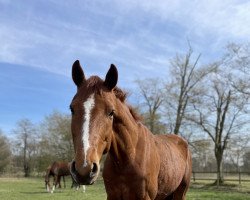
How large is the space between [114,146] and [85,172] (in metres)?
1.09

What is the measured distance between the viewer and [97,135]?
11.0 ft

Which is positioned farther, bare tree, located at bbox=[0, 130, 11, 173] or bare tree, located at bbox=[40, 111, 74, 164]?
bare tree, located at bbox=[0, 130, 11, 173]

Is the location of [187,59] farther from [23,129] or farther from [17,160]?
[17,160]

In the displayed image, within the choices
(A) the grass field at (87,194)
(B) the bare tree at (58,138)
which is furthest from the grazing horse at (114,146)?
(B) the bare tree at (58,138)

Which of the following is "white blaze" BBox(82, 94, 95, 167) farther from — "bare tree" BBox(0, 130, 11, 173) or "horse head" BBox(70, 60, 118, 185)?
"bare tree" BBox(0, 130, 11, 173)

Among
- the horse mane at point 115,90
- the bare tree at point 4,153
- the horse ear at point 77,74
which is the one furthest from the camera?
the bare tree at point 4,153

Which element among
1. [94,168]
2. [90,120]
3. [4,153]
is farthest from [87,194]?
[4,153]

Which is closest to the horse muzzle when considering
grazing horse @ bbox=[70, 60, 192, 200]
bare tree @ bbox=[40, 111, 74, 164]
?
grazing horse @ bbox=[70, 60, 192, 200]

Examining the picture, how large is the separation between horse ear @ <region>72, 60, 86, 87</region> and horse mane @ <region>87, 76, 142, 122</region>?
106mm

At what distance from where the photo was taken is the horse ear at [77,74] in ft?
12.7

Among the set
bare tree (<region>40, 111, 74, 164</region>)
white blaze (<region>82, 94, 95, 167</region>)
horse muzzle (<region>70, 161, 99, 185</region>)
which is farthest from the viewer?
bare tree (<region>40, 111, 74, 164</region>)

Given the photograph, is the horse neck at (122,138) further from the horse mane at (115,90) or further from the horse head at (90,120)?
the horse head at (90,120)

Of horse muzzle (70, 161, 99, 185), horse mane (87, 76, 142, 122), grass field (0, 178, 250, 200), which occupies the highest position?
horse mane (87, 76, 142, 122)

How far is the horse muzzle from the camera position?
303 cm
